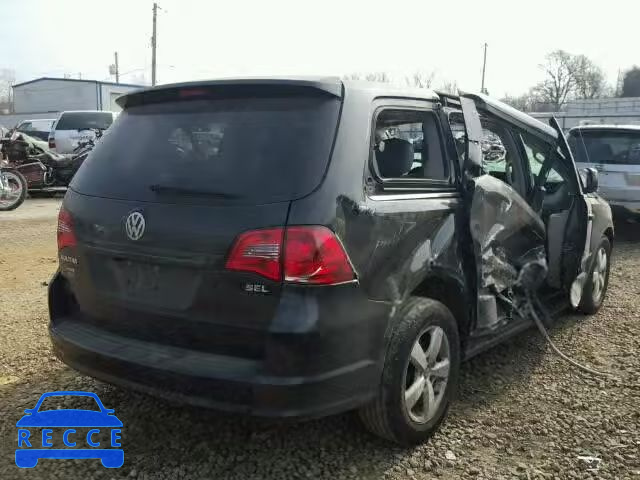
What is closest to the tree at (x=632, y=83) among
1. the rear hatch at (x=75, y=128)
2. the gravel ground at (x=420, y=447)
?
the rear hatch at (x=75, y=128)

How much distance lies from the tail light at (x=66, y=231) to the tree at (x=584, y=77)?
267 ft

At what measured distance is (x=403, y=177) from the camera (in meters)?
3.05

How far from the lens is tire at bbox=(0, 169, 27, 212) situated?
1091 centimetres

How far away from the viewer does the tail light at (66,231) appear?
2.97 meters

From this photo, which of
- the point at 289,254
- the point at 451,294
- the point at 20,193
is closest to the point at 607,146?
the point at 451,294

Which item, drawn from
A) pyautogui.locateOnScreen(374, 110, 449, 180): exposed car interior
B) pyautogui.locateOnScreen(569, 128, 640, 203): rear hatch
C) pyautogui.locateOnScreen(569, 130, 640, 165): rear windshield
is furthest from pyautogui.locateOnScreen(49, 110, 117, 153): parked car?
pyautogui.locateOnScreen(374, 110, 449, 180): exposed car interior

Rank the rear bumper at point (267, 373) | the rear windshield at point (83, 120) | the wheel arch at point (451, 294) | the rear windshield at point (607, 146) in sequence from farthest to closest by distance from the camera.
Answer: the rear windshield at point (83, 120) < the rear windshield at point (607, 146) < the wheel arch at point (451, 294) < the rear bumper at point (267, 373)

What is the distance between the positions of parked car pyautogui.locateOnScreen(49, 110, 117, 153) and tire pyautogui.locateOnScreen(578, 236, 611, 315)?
13023 millimetres

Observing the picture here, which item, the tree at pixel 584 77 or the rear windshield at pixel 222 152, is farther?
the tree at pixel 584 77

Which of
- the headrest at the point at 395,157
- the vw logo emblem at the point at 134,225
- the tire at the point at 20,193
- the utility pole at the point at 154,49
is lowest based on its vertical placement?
the tire at the point at 20,193

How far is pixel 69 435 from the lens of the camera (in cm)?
315

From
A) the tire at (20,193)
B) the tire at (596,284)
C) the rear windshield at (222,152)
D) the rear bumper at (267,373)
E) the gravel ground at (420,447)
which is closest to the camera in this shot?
the rear bumper at (267,373)

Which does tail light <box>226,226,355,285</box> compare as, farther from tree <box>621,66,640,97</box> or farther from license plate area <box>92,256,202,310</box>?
tree <box>621,66,640,97</box>

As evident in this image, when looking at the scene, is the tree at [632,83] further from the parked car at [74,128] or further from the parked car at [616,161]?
the parked car at [616,161]
